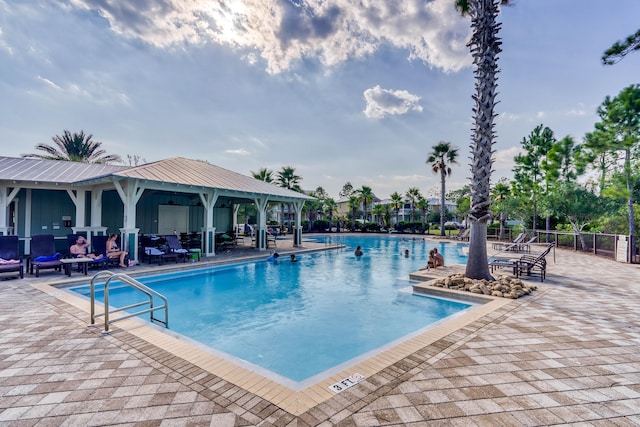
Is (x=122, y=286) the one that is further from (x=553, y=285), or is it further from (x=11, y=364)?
(x=553, y=285)

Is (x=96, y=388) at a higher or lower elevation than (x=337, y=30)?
lower

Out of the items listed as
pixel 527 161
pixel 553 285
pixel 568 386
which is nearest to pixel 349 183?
pixel 527 161

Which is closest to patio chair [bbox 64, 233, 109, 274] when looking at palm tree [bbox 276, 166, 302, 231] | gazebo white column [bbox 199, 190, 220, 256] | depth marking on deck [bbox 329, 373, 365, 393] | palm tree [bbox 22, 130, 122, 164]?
gazebo white column [bbox 199, 190, 220, 256]

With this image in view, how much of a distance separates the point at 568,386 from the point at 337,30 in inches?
549

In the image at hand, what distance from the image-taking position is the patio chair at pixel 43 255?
28.3ft

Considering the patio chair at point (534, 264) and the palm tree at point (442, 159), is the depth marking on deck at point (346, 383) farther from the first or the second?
the palm tree at point (442, 159)

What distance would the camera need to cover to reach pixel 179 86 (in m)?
14.9

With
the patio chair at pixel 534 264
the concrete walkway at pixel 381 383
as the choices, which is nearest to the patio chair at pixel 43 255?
the concrete walkway at pixel 381 383

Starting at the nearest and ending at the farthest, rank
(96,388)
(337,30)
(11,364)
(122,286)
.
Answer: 1. (96,388)
2. (11,364)
3. (122,286)
4. (337,30)

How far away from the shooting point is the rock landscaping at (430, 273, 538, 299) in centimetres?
692

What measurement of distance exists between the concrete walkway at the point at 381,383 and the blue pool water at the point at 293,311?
1806 mm

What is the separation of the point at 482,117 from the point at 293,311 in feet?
24.7

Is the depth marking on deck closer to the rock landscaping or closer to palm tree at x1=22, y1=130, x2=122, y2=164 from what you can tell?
the rock landscaping

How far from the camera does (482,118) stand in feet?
27.8
